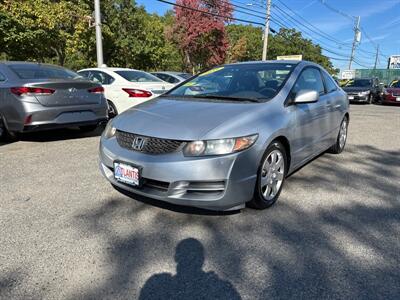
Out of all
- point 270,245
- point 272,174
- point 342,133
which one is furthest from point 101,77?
point 270,245

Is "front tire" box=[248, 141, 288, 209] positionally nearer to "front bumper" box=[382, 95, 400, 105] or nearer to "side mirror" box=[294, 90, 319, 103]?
"side mirror" box=[294, 90, 319, 103]

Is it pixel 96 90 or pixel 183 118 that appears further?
pixel 96 90

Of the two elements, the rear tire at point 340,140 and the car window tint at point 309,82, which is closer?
the car window tint at point 309,82

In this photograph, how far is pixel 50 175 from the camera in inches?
170

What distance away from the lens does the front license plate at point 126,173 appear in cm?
291

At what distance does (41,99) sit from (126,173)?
10.8ft

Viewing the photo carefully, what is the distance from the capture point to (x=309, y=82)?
14.2ft

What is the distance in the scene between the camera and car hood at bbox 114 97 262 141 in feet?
9.42

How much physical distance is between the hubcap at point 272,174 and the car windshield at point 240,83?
0.65m

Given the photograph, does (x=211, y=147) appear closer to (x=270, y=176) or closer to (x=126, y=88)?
(x=270, y=176)

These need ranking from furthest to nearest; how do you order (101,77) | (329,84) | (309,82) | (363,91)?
(363,91), (101,77), (329,84), (309,82)

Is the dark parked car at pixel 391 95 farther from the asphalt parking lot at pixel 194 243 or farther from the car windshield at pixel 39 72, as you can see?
the car windshield at pixel 39 72

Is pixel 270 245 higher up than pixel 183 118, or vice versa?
pixel 183 118

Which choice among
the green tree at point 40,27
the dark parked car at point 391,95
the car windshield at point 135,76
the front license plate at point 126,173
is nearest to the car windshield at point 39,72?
the car windshield at point 135,76
